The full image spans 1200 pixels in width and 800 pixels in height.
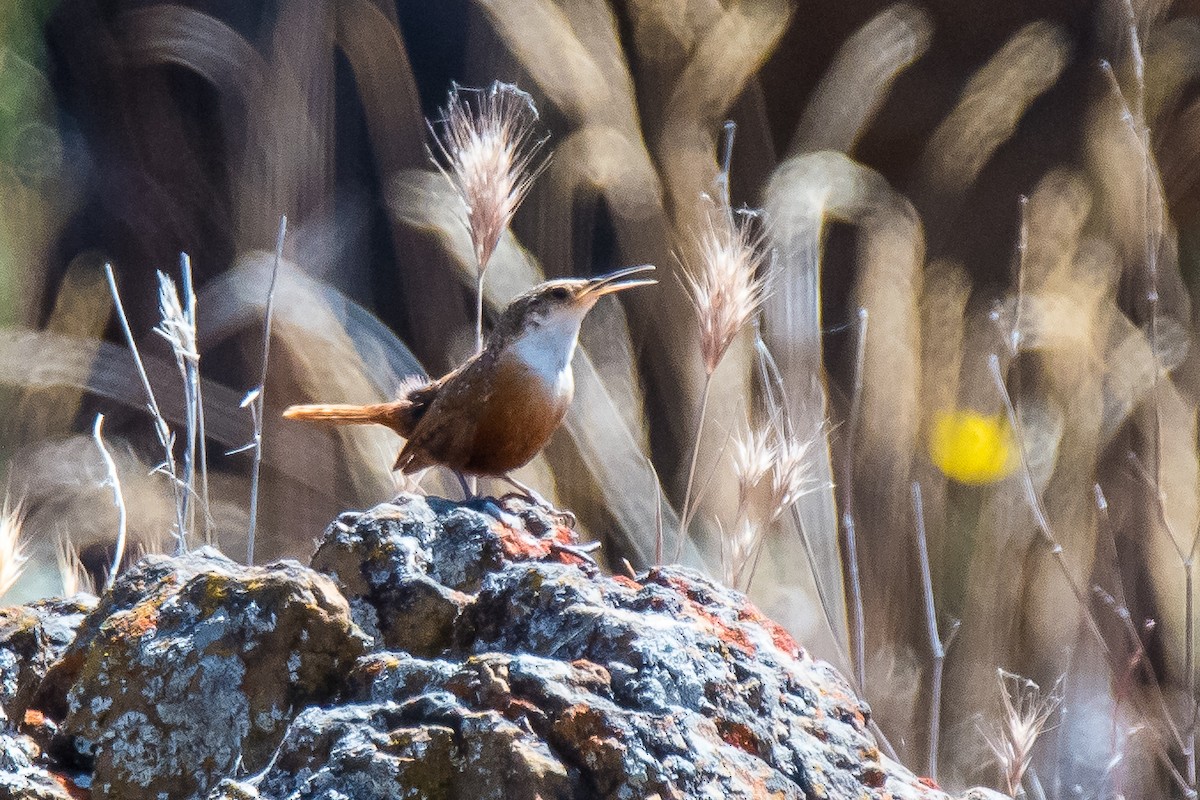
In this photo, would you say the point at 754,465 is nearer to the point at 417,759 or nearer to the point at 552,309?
the point at 552,309

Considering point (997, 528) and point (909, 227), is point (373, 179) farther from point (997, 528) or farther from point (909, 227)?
point (997, 528)

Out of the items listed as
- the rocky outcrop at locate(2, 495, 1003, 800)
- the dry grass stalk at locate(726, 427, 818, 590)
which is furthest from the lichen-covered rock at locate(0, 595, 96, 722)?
the dry grass stalk at locate(726, 427, 818, 590)

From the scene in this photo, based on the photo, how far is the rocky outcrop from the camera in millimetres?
1279

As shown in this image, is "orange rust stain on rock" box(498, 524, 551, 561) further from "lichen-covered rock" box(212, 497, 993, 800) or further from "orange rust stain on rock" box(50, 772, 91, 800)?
"orange rust stain on rock" box(50, 772, 91, 800)

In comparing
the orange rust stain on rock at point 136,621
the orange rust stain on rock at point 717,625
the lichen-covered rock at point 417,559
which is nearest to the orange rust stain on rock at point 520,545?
the lichen-covered rock at point 417,559

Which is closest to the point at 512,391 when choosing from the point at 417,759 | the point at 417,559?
the point at 417,559

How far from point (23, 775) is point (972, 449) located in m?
3.45

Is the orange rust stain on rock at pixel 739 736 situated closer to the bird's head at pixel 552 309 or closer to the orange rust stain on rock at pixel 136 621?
the orange rust stain on rock at pixel 136 621

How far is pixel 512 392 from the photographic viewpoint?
256 cm

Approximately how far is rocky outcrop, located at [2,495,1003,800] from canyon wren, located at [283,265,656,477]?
2.48 feet

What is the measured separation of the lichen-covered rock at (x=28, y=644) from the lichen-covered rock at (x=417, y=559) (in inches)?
15.1

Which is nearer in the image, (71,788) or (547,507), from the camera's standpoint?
(71,788)

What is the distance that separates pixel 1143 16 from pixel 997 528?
2.04 meters

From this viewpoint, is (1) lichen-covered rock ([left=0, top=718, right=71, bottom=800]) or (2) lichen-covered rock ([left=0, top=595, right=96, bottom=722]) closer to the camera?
(1) lichen-covered rock ([left=0, top=718, right=71, bottom=800])
